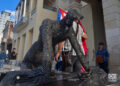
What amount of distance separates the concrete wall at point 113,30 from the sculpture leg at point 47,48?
4100mm

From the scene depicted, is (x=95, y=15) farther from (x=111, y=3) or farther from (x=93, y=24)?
(x=111, y=3)

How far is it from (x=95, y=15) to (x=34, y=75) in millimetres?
9065

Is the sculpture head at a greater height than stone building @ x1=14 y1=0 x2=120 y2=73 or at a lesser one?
lesser

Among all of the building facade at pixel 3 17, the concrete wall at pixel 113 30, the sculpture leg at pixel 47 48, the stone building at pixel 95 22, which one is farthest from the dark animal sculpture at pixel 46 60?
the building facade at pixel 3 17

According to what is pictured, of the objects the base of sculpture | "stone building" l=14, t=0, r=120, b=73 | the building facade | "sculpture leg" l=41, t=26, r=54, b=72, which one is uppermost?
the building facade

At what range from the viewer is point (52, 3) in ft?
50.6

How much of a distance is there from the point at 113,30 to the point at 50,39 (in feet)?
14.2

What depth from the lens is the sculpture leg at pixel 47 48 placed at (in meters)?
1.25

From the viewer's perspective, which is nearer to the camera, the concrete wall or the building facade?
the concrete wall

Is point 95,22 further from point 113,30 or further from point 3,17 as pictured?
point 3,17

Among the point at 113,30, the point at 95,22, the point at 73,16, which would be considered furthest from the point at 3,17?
the point at 73,16

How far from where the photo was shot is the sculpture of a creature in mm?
1328

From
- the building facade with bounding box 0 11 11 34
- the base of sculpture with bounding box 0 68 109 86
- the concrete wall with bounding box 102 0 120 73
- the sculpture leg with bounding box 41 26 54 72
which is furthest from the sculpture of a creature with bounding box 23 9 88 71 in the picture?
the building facade with bounding box 0 11 11 34

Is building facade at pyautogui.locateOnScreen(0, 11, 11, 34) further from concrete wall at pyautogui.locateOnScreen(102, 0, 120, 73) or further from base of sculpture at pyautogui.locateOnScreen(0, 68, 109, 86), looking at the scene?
base of sculpture at pyautogui.locateOnScreen(0, 68, 109, 86)
